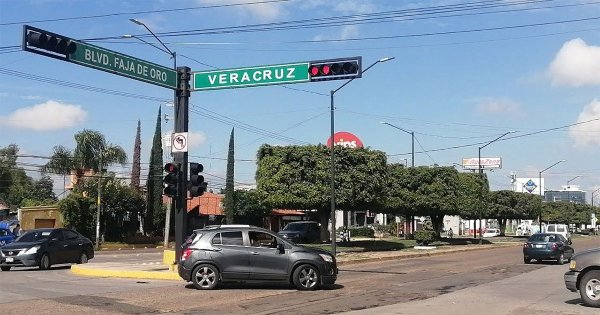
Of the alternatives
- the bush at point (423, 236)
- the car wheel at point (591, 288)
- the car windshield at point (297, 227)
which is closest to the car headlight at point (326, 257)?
the car wheel at point (591, 288)

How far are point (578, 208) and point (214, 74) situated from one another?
115 metres

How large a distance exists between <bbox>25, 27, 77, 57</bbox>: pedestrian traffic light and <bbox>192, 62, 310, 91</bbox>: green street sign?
5117 mm

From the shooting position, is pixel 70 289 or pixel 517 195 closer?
pixel 70 289

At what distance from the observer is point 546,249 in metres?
30.4

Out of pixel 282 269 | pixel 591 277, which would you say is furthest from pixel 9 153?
pixel 591 277

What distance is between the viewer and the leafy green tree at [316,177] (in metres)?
37.2

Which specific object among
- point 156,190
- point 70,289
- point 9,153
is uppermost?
point 9,153

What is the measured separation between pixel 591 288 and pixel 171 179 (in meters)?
12.7

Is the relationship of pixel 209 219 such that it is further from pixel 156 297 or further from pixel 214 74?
pixel 156 297

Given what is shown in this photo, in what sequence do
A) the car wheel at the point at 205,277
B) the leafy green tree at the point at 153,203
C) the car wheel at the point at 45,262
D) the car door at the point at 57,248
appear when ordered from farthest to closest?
the leafy green tree at the point at 153,203, the car door at the point at 57,248, the car wheel at the point at 45,262, the car wheel at the point at 205,277

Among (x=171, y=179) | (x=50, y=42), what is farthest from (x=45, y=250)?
(x=50, y=42)

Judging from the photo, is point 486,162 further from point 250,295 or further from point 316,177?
point 250,295

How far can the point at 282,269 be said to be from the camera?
16.4 metres

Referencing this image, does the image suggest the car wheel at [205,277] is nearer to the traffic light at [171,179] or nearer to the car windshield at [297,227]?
the traffic light at [171,179]
